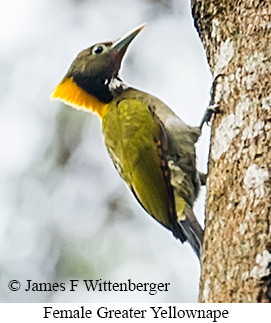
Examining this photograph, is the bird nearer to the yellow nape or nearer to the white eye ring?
the yellow nape

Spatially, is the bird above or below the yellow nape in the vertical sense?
below

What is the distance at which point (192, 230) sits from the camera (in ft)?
8.01

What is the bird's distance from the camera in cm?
260

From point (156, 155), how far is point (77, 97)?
2.27 ft

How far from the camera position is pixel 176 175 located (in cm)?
271

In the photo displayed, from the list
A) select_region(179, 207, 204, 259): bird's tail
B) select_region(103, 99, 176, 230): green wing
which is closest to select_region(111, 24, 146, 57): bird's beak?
select_region(103, 99, 176, 230): green wing

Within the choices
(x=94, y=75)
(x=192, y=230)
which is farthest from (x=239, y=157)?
(x=94, y=75)

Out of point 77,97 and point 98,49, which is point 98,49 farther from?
point 77,97

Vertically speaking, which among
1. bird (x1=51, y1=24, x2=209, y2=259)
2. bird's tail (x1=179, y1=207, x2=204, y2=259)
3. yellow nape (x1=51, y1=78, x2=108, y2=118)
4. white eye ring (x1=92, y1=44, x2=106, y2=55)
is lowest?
bird's tail (x1=179, y1=207, x2=204, y2=259)

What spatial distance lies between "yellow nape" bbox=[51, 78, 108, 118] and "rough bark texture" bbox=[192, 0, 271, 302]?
3.45ft

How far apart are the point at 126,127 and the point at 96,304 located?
110 centimetres

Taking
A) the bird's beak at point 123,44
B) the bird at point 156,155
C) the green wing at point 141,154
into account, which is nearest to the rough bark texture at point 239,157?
the bird at point 156,155

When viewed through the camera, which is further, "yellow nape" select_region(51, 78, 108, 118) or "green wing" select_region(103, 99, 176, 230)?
"yellow nape" select_region(51, 78, 108, 118)

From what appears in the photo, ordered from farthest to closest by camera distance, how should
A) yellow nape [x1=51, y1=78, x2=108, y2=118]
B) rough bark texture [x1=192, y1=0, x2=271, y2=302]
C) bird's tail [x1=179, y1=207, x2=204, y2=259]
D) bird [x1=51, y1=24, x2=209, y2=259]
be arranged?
yellow nape [x1=51, y1=78, x2=108, y2=118], bird [x1=51, y1=24, x2=209, y2=259], bird's tail [x1=179, y1=207, x2=204, y2=259], rough bark texture [x1=192, y1=0, x2=271, y2=302]
